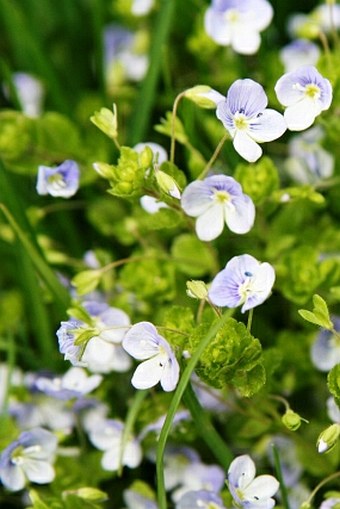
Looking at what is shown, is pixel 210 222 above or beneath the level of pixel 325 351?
above

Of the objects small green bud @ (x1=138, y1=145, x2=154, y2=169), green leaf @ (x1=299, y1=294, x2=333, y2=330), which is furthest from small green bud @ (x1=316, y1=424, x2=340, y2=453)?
small green bud @ (x1=138, y1=145, x2=154, y2=169)

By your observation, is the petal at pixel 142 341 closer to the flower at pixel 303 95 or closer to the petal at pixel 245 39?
the flower at pixel 303 95

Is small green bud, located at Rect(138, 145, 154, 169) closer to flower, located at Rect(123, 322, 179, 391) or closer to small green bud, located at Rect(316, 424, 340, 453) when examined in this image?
flower, located at Rect(123, 322, 179, 391)

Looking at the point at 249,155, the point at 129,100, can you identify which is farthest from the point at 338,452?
the point at 129,100

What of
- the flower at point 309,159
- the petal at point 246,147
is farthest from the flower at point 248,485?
the flower at point 309,159

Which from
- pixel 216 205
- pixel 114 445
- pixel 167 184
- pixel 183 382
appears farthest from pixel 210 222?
pixel 114 445

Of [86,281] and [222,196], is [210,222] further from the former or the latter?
[86,281]
